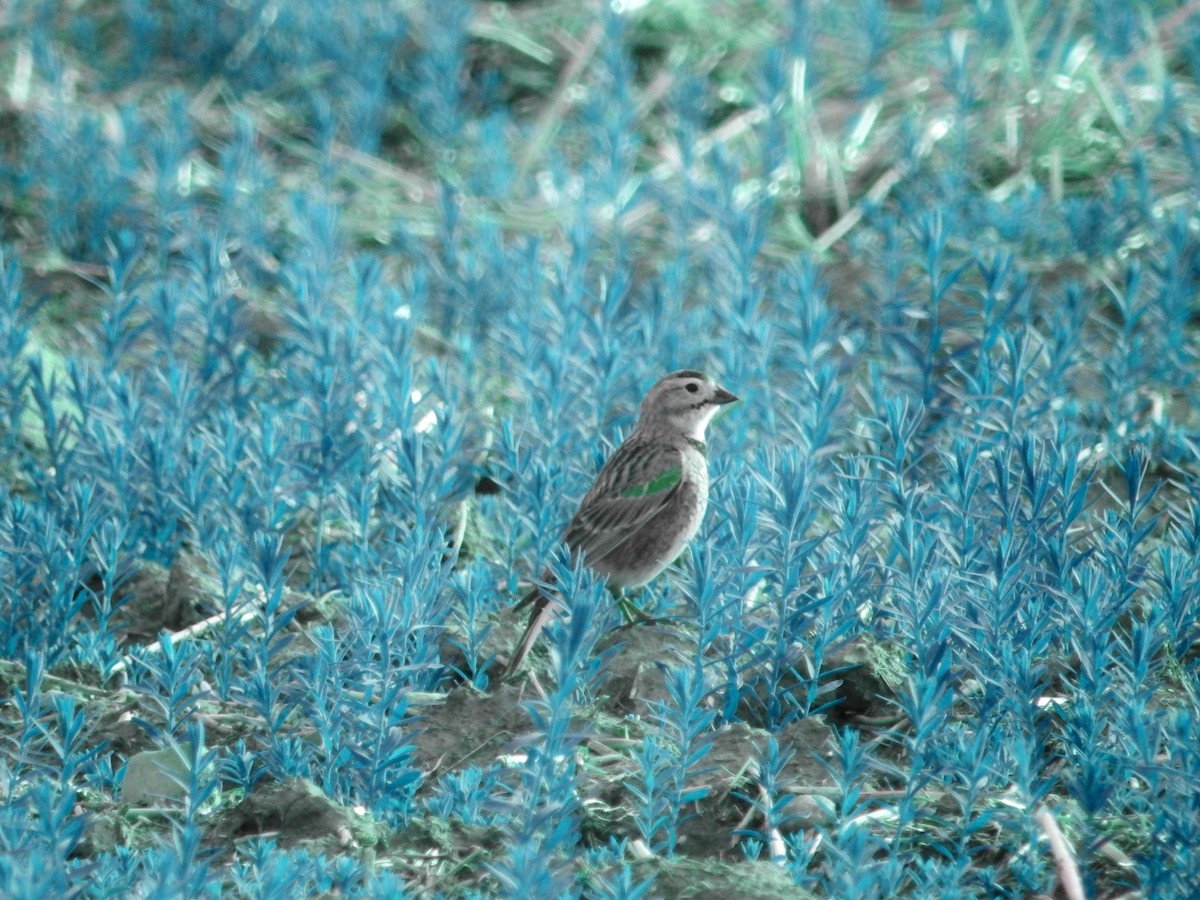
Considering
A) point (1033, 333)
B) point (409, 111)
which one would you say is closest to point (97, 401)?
point (1033, 333)

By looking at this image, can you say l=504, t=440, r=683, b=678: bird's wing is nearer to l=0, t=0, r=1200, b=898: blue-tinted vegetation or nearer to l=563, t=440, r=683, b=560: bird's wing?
l=563, t=440, r=683, b=560: bird's wing

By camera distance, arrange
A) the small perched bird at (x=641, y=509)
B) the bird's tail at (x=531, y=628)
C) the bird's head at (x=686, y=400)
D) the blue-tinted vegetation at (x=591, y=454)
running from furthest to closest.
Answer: the bird's head at (x=686, y=400) → the small perched bird at (x=641, y=509) → the bird's tail at (x=531, y=628) → the blue-tinted vegetation at (x=591, y=454)

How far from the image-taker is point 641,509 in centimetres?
538

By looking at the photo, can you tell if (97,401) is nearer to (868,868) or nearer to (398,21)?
(868,868)

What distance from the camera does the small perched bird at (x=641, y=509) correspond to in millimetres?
5348

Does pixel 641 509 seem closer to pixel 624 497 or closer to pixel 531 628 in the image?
pixel 624 497

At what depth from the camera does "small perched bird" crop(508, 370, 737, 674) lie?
5348mm

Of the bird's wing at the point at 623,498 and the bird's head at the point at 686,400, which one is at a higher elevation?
the bird's head at the point at 686,400

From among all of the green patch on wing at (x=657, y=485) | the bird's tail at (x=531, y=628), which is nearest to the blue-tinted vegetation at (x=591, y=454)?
the bird's tail at (x=531, y=628)

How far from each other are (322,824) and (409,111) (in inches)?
278

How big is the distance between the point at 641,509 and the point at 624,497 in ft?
0.30

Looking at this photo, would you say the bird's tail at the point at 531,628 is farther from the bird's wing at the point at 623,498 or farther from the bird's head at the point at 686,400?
the bird's head at the point at 686,400

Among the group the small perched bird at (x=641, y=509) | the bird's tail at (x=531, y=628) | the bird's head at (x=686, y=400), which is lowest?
the bird's tail at (x=531, y=628)

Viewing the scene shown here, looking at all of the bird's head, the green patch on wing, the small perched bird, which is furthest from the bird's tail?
the bird's head
